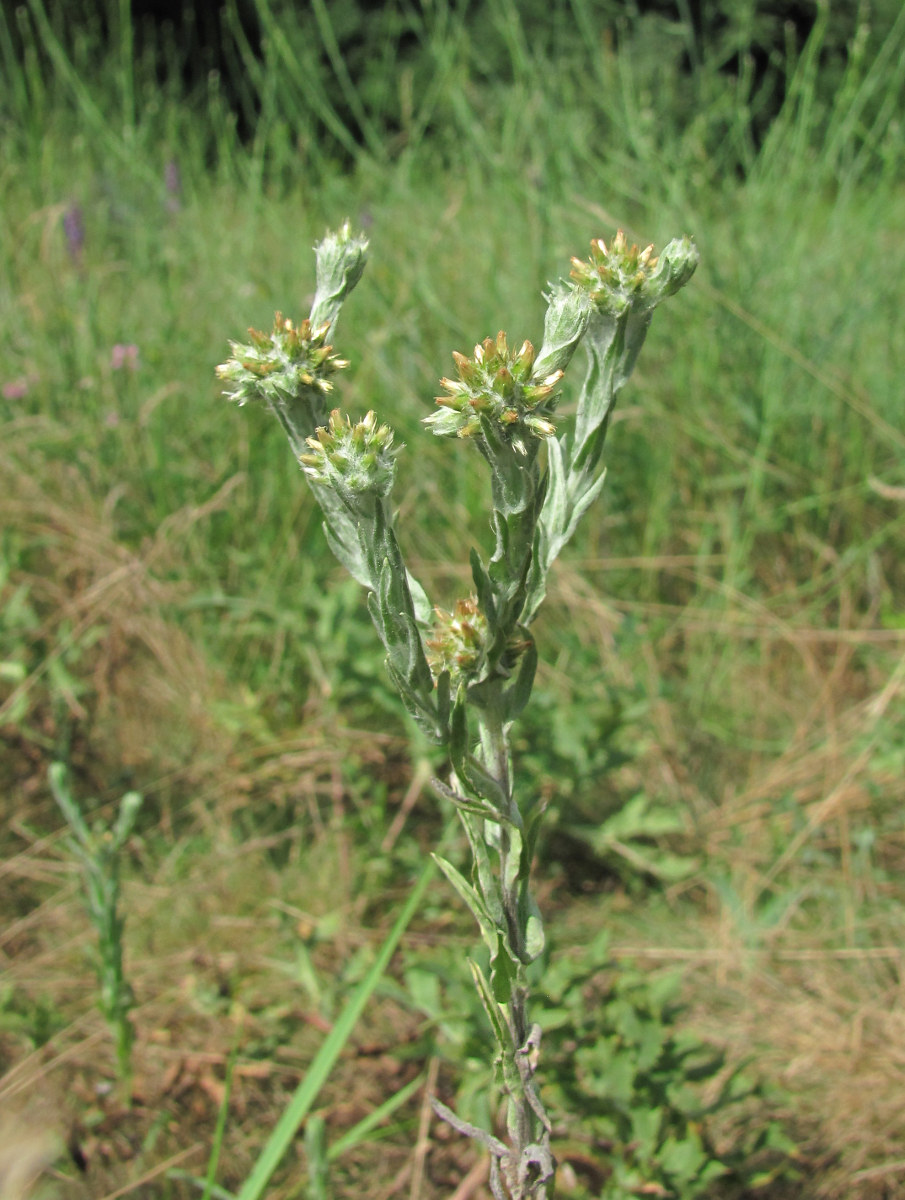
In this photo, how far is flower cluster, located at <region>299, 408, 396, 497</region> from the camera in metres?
0.72

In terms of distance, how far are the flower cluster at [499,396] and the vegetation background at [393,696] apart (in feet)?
3.17

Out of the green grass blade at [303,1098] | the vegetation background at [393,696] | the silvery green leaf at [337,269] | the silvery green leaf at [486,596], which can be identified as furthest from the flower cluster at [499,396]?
the vegetation background at [393,696]

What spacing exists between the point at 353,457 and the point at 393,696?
4.32 feet

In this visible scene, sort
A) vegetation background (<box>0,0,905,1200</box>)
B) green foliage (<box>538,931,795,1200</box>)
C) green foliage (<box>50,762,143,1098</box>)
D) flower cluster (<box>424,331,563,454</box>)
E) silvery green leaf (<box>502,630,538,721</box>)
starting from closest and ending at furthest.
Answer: flower cluster (<box>424,331,563,454</box>) → silvery green leaf (<box>502,630,538,721</box>) → green foliage (<box>538,931,795,1200</box>) → green foliage (<box>50,762,143,1098</box>) → vegetation background (<box>0,0,905,1200</box>)

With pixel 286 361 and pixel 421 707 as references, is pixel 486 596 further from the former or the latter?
pixel 286 361

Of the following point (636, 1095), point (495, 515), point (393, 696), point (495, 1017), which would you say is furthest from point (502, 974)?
point (393, 696)

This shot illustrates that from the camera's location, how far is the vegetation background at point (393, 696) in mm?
1650

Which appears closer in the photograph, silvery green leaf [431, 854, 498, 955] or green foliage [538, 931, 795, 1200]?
silvery green leaf [431, 854, 498, 955]

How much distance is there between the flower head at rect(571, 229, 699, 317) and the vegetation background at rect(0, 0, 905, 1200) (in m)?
0.97

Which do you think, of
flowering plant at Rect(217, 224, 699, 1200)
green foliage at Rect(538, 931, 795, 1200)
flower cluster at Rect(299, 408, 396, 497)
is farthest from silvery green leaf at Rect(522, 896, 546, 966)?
green foliage at Rect(538, 931, 795, 1200)

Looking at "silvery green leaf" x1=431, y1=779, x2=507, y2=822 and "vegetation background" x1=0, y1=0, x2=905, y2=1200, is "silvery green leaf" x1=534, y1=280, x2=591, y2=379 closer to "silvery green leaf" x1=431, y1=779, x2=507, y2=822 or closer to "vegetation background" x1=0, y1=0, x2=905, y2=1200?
"silvery green leaf" x1=431, y1=779, x2=507, y2=822

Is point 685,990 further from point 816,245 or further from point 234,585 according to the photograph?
point 816,245

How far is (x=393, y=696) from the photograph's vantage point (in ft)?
6.56

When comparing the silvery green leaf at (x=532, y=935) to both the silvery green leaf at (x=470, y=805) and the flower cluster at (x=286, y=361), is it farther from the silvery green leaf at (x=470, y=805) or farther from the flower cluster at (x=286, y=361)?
the flower cluster at (x=286, y=361)
